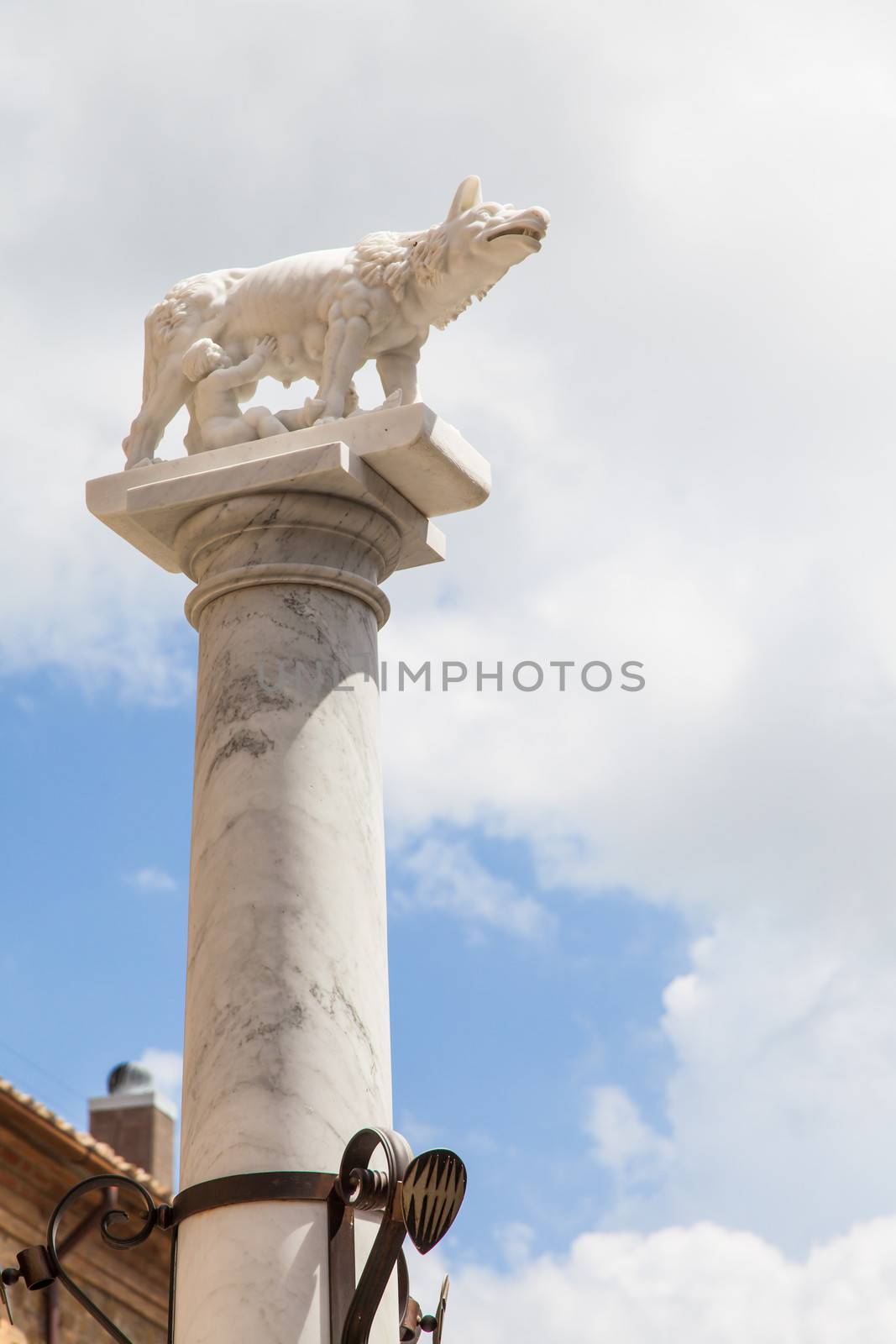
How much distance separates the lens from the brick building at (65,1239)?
16531mm

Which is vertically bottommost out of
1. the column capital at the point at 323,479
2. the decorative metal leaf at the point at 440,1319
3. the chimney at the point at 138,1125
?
the decorative metal leaf at the point at 440,1319

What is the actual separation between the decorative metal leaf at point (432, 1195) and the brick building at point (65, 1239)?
11248 millimetres

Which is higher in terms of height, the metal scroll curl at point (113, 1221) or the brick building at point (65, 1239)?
the brick building at point (65, 1239)

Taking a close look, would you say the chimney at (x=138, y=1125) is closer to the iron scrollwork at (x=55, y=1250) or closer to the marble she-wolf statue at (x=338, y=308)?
the marble she-wolf statue at (x=338, y=308)

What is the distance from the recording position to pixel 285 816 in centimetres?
527

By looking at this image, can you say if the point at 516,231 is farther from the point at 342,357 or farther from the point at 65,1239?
the point at 65,1239

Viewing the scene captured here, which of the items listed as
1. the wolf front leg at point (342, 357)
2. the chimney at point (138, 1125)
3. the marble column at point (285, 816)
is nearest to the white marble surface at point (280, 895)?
the marble column at point (285, 816)

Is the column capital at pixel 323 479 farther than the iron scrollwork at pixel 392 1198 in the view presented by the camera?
Yes

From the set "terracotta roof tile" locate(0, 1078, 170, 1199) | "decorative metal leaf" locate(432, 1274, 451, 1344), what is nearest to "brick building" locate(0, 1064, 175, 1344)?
"terracotta roof tile" locate(0, 1078, 170, 1199)

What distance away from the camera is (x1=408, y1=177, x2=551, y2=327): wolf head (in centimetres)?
609

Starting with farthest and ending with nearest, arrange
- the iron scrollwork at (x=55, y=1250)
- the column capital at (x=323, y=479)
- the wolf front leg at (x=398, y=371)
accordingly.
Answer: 1. the wolf front leg at (x=398, y=371)
2. the column capital at (x=323, y=479)
3. the iron scrollwork at (x=55, y=1250)

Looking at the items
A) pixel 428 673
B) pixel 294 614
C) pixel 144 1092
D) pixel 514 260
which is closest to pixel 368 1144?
pixel 294 614

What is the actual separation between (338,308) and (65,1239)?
11.8m

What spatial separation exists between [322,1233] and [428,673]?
2.20 meters
